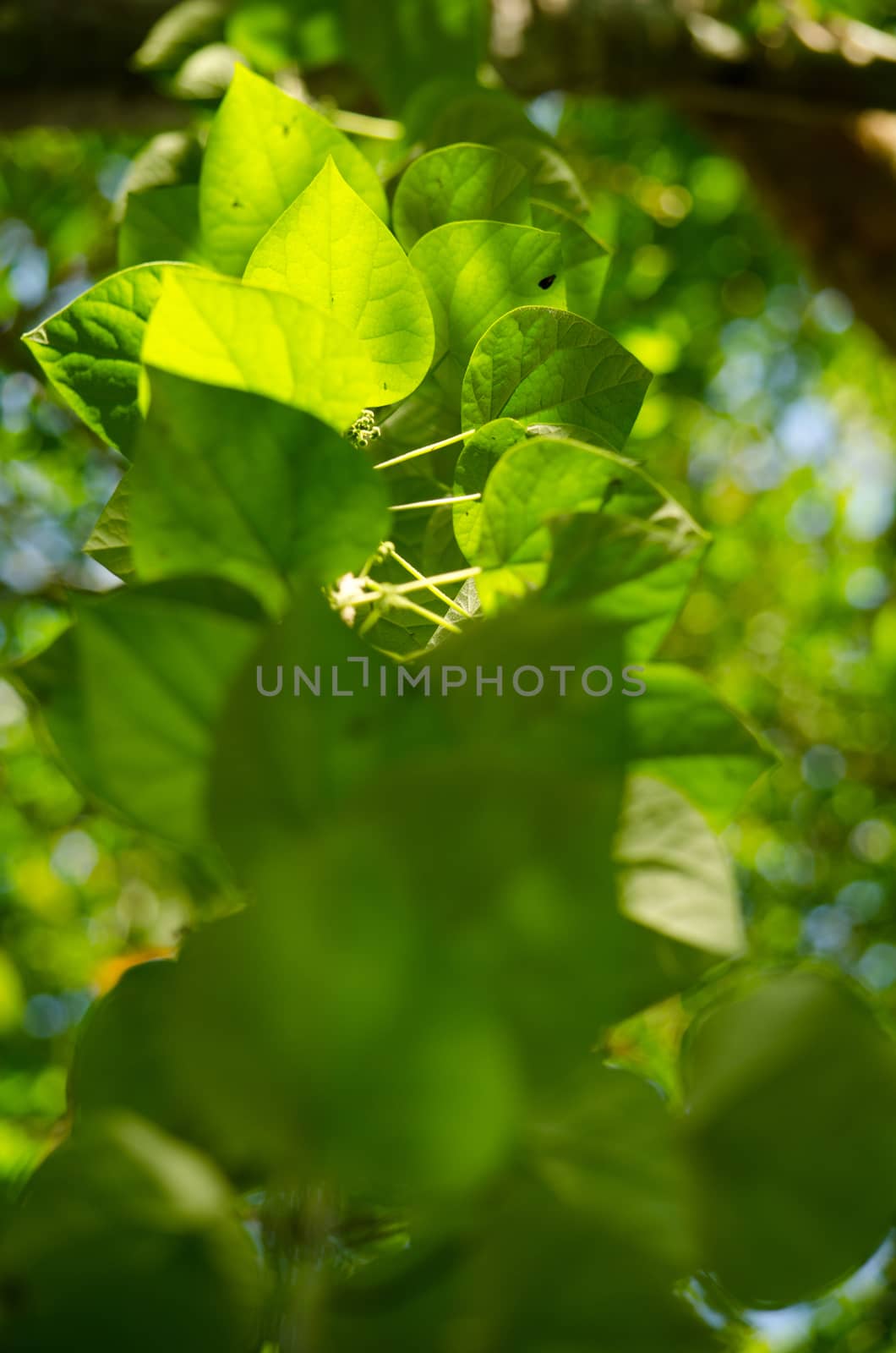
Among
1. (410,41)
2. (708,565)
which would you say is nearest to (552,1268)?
(410,41)

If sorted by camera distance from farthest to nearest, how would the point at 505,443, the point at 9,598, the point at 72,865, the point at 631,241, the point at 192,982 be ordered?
the point at 72,865, the point at 631,241, the point at 9,598, the point at 505,443, the point at 192,982

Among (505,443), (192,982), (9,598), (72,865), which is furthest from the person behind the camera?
(72,865)

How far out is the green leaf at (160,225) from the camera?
37cm

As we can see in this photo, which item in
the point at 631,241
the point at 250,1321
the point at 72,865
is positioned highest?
the point at 250,1321

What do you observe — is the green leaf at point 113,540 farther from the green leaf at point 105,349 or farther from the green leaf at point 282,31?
the green leaf at point 282,31

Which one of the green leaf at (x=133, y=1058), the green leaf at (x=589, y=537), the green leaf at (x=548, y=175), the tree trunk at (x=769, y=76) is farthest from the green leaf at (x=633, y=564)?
the tree trunk at (x=769, y=76)

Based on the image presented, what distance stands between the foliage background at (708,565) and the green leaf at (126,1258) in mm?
1305

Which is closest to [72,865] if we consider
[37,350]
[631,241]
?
[631,241]

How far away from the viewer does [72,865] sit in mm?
1979

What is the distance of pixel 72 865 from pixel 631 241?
1558mm

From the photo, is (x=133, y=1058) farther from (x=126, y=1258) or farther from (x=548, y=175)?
(x=548, y=175)

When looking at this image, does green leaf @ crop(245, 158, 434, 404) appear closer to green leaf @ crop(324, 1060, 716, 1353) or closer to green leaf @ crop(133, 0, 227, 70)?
green leaf @ crop(324, 1060, 716, 1353)

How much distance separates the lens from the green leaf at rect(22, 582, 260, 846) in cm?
16

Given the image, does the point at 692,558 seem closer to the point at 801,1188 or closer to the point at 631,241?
the point at 801,1188
